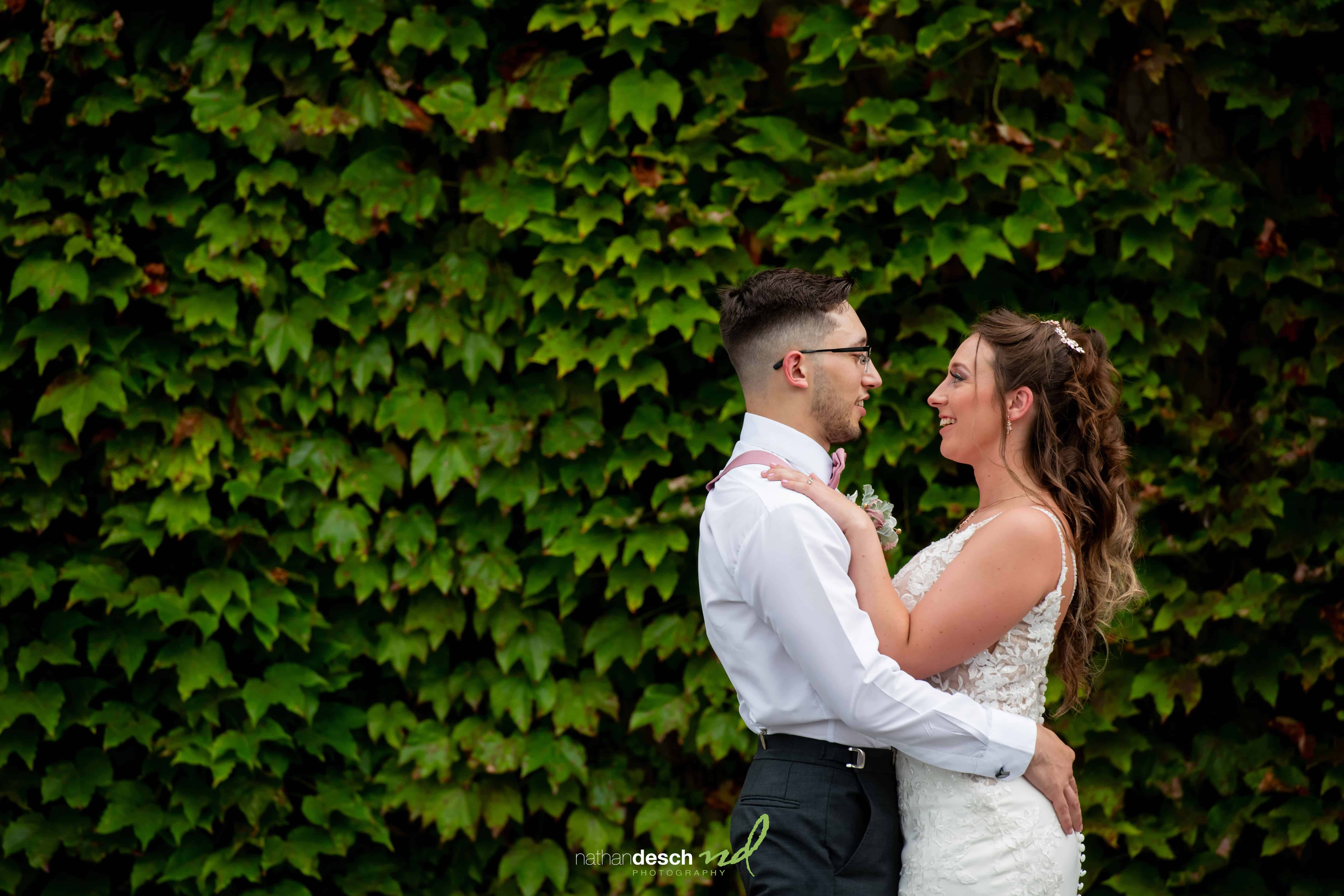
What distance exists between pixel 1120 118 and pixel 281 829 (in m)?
→ 3.80

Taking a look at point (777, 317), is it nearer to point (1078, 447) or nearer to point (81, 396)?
point (1078, 447)

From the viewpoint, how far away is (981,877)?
6.86 feet

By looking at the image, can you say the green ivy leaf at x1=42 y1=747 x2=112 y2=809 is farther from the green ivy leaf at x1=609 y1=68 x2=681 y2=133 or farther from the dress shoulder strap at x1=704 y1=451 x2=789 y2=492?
the green ivy leaf at x1=609 y1=68 x2=681 y2=133

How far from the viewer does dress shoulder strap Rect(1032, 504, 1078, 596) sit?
221cm

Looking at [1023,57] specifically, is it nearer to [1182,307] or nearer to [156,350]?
[1182,307]

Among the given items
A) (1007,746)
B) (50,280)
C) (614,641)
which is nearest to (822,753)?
(1007,746)

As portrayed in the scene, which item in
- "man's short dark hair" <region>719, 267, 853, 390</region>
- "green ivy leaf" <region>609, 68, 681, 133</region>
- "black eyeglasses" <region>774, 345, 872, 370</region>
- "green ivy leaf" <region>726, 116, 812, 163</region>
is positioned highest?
"green ivy leaf" <region>609, 68, 681, 133</region>

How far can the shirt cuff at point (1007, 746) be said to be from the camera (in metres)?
2.07

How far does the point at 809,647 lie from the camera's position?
6.54ft

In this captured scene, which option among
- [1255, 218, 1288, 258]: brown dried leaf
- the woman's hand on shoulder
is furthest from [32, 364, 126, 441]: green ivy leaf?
[1255, 218, 1288, 258]: brown dried leaf

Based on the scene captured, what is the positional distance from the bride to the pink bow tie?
0.24ft

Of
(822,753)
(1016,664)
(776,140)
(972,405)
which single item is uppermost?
(776,140)

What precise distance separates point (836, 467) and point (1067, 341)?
1.94ft

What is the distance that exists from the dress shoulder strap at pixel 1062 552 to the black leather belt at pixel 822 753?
0.52m
